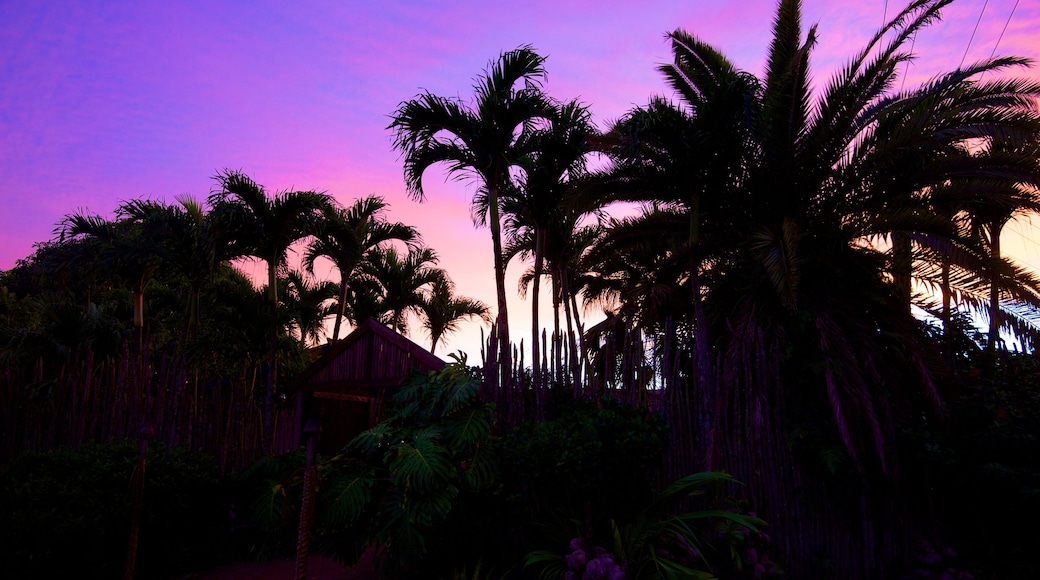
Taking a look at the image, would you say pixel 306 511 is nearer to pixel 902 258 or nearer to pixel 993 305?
pixel 902 258

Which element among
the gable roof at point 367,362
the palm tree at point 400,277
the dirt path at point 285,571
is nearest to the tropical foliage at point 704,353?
the dirt path at point 285,571

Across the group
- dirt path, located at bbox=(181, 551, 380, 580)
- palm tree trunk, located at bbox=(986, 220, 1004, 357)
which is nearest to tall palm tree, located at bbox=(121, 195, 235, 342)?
dirt path, located at bbox=(181, 551, 380, 580)

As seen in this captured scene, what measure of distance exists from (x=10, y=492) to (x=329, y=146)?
20.4ft

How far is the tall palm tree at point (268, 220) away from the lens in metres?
11.3

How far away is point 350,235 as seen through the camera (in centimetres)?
1347

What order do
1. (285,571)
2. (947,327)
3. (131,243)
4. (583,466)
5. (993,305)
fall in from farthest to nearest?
(131,243)
(993,305)
(947,327)
(285,571)
(583,466)

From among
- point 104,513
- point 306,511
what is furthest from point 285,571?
point 306,511

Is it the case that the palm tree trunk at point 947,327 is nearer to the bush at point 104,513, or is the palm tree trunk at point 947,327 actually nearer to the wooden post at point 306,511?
the wooden post at point 306,511

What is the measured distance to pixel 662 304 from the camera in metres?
11.5

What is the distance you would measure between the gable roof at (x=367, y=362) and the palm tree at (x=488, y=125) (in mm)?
3838

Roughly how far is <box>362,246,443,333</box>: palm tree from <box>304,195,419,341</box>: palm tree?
4.84m

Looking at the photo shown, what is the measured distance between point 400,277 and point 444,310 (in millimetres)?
2133

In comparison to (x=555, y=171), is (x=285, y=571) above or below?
below

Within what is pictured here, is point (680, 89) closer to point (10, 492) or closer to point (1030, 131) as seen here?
point (1030, 131)
